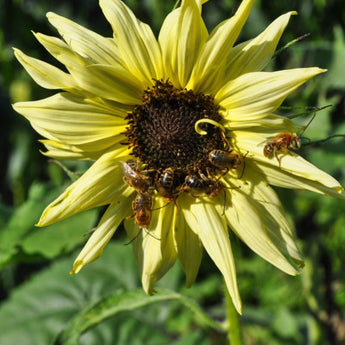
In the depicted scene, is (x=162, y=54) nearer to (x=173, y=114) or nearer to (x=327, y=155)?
(x=173, y=114)

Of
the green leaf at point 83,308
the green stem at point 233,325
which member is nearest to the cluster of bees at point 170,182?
the green stem at point 233,325

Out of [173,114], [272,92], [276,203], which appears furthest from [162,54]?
[276,203]

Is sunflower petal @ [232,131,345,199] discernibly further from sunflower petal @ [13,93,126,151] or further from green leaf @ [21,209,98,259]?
green leaf @ [21,209,98,259]

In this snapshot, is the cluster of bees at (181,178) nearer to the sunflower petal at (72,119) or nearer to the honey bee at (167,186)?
the honey bee at (167,186)

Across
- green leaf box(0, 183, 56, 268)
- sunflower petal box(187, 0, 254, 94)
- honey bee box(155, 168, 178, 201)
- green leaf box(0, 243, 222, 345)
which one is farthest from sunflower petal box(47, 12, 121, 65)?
green leaf box(0, 243, 222, 345)

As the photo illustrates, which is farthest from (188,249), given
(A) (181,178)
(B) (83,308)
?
(B) (83,308)

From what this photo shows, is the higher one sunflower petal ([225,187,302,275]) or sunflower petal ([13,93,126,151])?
sunflower petal ([13,93,126,151])

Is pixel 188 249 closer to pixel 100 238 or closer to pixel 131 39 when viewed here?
pixel 100 238
